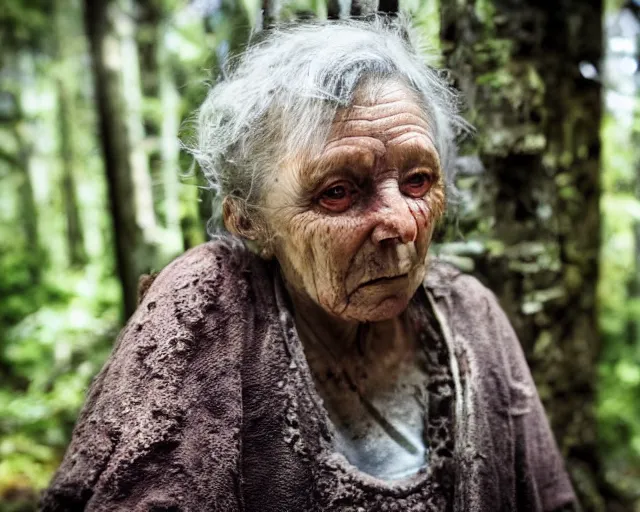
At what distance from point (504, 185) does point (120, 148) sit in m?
3.04

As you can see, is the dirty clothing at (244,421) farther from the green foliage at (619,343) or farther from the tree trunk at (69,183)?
the tree trunk at (69,183)

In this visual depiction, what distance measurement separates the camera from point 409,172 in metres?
1.44

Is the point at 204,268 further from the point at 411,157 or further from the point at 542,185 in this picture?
the point at 542,185

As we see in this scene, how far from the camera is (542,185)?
8.26 ft

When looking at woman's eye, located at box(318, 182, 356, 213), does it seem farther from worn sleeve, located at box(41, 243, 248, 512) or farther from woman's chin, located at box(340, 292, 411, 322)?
worn sleeve, located at box(41, 243, 248, 512)

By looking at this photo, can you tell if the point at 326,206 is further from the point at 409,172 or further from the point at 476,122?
the point at 476,122

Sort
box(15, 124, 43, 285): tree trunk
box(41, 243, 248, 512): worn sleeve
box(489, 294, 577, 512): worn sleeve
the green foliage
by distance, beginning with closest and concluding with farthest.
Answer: box(41, 243, 248, 512): worn sleeve → box(489, 294, 577, 512): worn sleeve → the green foliage → box(15, 124, 43, 285): tree trunk

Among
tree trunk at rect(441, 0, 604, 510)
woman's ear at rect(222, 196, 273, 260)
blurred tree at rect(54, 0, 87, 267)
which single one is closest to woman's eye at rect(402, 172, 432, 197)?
woman's ear at rect(222, 196, 273, 260)

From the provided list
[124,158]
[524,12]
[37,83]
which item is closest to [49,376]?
[124,158]

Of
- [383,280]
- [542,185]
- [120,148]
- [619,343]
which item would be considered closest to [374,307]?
[383,280]

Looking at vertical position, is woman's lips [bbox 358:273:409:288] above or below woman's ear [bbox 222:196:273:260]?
below

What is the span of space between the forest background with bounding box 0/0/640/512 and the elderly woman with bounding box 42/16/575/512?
0.29 metres

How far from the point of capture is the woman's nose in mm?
1371

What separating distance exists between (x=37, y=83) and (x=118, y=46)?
41.9 ft
